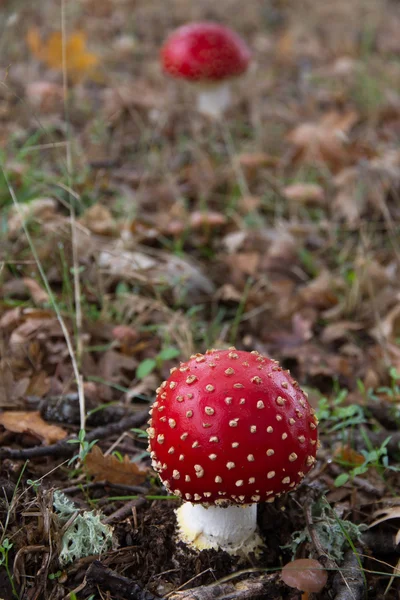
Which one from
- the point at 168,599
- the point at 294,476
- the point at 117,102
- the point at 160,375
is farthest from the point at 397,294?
the point at 117,102

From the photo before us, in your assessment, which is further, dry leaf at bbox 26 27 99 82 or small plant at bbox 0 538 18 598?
dry leaf at bbox 26 27 99 82

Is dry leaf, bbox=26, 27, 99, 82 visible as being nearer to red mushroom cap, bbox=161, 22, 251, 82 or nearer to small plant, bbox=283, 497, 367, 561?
red mushroom cap, bbox=161, 22, 251, 82

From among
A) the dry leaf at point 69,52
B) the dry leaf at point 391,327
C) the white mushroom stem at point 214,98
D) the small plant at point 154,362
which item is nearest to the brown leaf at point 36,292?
the small plant at point 154,362

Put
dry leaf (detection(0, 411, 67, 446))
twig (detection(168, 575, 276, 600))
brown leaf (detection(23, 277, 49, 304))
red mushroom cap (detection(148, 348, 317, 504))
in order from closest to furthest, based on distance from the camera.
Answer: red mushroom cap (detection(148, 348, 317, 504)) → twig (detection(168, 575, 276, 600)) → dry leaf (detection(0, 411, 67, 446)) → brown leaf (detection(23, 277, 49, 304))

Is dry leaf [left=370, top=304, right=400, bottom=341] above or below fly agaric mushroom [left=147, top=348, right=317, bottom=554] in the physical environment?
below

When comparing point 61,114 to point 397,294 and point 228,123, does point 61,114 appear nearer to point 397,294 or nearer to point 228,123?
point 228,123

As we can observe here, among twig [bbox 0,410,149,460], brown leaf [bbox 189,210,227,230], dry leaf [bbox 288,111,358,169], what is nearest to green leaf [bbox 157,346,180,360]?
twig [bbox 0,410,149,460]

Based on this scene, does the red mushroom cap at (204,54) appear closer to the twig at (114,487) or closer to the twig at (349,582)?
the twig at (114,487)
